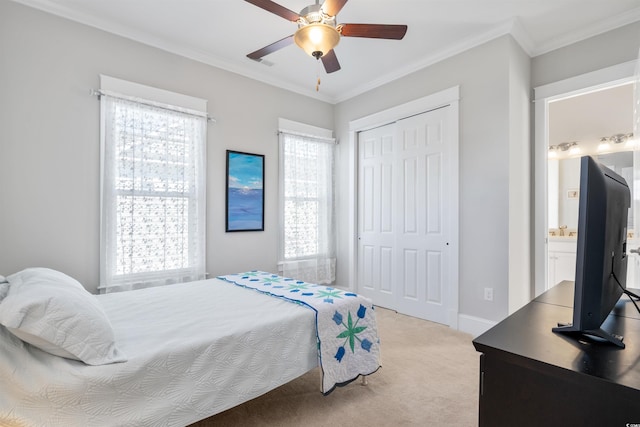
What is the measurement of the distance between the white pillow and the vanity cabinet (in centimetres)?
489

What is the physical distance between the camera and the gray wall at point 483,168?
2938mm

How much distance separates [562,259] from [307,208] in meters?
3.54

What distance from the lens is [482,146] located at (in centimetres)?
310

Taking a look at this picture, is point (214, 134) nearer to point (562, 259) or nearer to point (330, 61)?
point (330, 61)

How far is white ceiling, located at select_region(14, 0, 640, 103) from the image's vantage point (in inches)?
103

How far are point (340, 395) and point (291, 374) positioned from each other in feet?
1.62

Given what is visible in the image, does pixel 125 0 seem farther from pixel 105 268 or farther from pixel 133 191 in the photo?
pixel 105 268

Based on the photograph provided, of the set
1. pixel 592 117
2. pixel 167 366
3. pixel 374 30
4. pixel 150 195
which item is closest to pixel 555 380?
pixel 167 366

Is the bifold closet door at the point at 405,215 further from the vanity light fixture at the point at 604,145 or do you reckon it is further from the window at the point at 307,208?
the vanity light fixture at the point at 604,145

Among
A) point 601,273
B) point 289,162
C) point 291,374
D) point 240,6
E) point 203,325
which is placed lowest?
point 291,374

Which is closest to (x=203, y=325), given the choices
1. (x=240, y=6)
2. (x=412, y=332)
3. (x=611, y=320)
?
(x=611, y=320)

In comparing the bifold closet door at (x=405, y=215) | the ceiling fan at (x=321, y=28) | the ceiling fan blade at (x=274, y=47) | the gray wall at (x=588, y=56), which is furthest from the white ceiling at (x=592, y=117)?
the ceiling fan blade at (x=274, y=47)

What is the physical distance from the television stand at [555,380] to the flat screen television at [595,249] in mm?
76

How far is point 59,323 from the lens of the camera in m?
1.21
